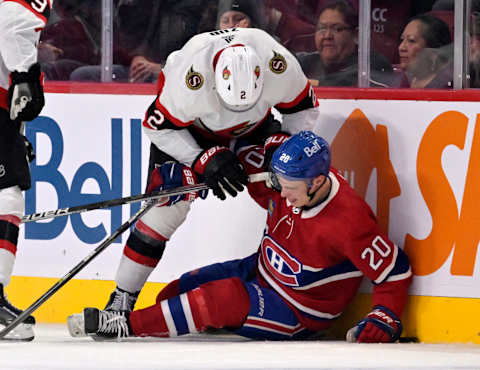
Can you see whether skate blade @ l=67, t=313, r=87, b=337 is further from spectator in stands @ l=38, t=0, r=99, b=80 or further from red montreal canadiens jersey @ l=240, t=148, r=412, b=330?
spectator in stands @ l=38, t=0, r=99, b=80

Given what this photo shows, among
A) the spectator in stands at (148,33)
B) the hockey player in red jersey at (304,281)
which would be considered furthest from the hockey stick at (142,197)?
the spectator in stands at (148,33)

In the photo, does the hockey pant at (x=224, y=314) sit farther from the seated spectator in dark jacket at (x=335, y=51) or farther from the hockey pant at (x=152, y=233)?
the seated spectator in dark jacket at (x=335, y=51)

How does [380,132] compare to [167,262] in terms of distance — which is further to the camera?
[167,262]

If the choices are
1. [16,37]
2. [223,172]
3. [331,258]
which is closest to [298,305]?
[331,258]

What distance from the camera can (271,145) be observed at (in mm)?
3980

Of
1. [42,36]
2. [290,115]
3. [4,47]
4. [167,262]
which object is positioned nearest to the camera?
[4,47]

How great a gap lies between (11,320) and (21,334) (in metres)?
0.06

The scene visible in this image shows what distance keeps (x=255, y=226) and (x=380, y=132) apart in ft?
1.96

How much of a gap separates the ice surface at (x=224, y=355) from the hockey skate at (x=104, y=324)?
42 mm

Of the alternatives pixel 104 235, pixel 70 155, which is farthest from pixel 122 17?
pixel 104 235

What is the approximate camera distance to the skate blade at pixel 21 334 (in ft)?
12.5

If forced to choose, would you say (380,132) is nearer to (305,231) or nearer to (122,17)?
(305,231)

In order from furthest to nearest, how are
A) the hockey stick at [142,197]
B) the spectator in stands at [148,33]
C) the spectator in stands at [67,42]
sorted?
the spectator in stands at [67,42], the spectator in stands at [148,33], the hockey stick at [142,197]

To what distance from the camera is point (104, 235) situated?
4.52 meters
